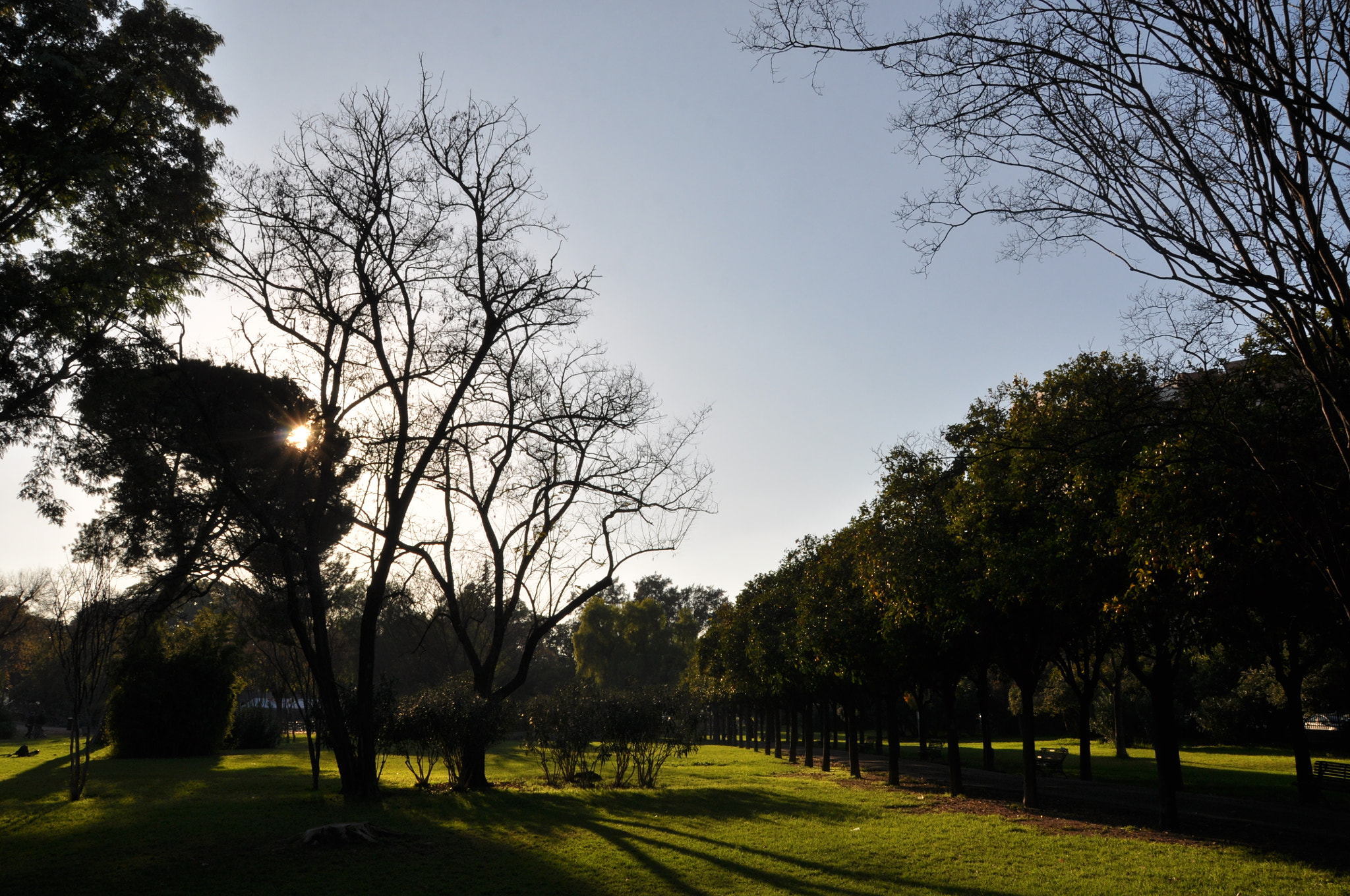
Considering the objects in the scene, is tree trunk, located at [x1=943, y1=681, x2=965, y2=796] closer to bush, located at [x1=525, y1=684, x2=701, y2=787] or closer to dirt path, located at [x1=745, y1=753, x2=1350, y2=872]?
dirt path, located at [x1=745, y1=753, x2=1350, y2=872]

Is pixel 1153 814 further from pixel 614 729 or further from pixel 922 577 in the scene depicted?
pixel 614 729

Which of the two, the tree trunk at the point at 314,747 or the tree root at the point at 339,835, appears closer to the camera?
the tree root at the point at 339,835

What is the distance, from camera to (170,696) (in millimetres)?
31875

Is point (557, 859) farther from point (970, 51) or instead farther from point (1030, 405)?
point (1030, 405)

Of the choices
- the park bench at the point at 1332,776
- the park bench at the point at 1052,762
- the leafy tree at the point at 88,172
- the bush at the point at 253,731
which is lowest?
the bush at the point at 253,731

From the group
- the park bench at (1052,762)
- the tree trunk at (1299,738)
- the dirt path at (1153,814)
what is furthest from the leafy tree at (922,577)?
the park bench at (1052,762)

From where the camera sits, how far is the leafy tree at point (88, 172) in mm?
10422

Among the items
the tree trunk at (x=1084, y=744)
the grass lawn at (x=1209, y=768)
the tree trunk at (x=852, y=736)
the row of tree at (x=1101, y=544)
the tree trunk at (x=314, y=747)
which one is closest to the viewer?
the row of tree at (x=1101, y=544)

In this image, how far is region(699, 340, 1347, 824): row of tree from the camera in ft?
29.2

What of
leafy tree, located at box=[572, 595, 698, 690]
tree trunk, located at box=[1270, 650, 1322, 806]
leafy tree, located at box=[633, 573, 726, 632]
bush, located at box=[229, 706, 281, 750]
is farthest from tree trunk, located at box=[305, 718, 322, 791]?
leafy tree, located at box=[633, 573, 726, 632]

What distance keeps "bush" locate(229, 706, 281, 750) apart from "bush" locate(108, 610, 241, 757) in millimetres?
5368

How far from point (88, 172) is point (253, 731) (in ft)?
121

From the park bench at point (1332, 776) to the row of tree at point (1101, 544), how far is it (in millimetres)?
3959

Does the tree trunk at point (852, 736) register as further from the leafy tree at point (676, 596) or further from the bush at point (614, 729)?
the leafy tree at point (676, 596)
